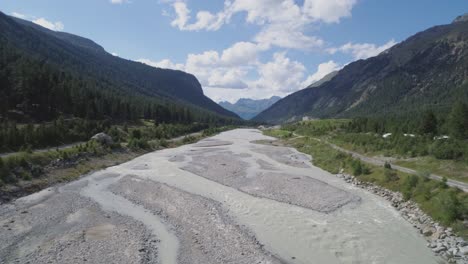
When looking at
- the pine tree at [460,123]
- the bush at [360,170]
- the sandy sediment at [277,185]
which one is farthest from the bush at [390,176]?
the pine tree at [460,123]

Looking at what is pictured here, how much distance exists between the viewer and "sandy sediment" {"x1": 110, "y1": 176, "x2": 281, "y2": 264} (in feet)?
63.6

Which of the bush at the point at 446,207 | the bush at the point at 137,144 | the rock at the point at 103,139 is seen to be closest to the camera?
the bush at the point at 446,207

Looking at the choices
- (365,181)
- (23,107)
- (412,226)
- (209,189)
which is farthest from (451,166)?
(23,107)

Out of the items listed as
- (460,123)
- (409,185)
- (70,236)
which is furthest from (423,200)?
(460,123)

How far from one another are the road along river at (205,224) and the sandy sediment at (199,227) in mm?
70

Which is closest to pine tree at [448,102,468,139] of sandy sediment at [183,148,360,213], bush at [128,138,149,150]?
sandy sediment at [183,148,360,213]

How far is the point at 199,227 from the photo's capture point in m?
24.3

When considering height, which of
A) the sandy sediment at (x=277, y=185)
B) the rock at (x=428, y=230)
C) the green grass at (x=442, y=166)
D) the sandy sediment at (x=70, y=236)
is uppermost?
the green grass at (x=442, y=166)

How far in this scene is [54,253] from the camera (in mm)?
19188

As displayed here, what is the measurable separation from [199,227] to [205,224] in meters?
0.81

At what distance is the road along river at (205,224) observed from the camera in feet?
64.2

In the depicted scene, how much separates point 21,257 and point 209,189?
21.3 m

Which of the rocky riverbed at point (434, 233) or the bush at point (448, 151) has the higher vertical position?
the bush at point (448, 151)

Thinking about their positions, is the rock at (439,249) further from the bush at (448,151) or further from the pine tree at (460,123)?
the pine tree at (460,123)
